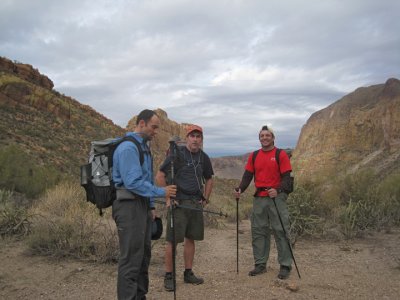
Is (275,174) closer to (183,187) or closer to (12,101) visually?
(183,187)

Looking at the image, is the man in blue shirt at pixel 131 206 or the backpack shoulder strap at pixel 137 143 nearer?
the man in blue shirt at pixel 131 206

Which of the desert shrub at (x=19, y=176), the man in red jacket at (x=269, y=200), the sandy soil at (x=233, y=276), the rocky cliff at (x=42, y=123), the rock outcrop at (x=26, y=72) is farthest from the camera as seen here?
the rock outcrop at (x=26, y=72)

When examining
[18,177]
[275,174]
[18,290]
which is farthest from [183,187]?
[18,177]

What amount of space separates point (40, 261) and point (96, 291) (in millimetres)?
1617

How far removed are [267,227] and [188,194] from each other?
1.31 m

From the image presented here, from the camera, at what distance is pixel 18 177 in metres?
11.6

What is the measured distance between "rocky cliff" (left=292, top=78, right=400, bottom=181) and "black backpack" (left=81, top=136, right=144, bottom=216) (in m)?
16.1

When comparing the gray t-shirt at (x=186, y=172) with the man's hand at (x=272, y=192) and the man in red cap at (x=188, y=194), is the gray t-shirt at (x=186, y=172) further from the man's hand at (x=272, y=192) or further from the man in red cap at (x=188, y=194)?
the man's hand at (x=272, y=192)

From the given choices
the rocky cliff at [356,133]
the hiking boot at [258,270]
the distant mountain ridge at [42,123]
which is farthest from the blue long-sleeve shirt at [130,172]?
the distant mountain ridge at [42,123]

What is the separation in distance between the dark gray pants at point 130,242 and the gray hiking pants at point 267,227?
231 cm

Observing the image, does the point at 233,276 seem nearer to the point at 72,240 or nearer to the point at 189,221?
the point at 189,221

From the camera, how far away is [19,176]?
11.7 metres

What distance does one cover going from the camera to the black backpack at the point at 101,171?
3720mm

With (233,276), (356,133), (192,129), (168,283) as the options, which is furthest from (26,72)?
(168,283)
